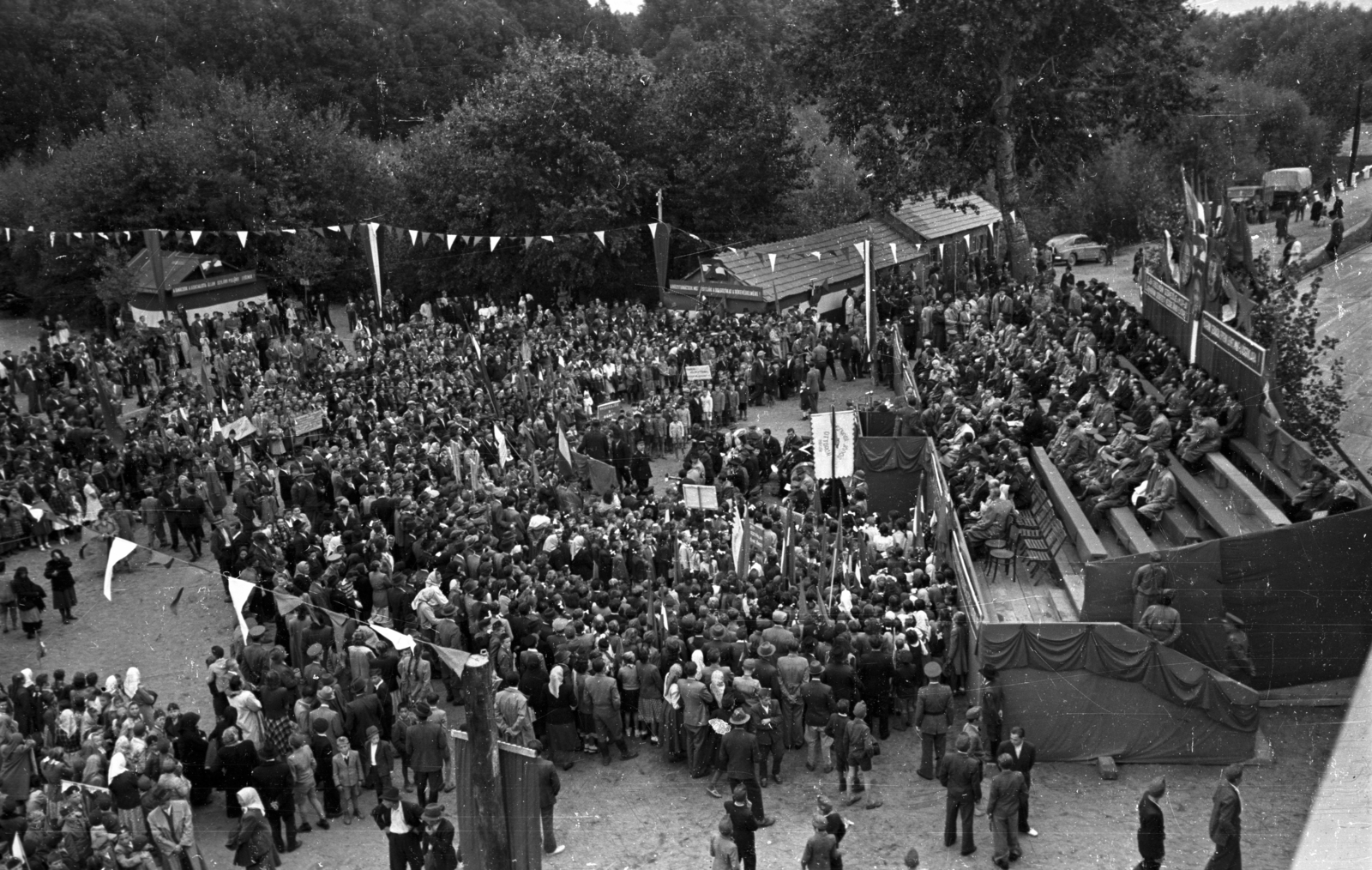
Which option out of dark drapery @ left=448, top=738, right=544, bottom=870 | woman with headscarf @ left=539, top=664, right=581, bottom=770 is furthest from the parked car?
dark drapery @ left=448, top=738, right=544, bottom=870

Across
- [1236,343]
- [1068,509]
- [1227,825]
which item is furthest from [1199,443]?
[1227,825]

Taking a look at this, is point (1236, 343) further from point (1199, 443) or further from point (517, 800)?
point (517, 800)

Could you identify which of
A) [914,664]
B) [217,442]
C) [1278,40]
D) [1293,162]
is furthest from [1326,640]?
[1278,40]

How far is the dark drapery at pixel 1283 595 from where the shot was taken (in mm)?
16328

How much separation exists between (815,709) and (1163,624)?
4.43m

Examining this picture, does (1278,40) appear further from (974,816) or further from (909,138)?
(974,816)

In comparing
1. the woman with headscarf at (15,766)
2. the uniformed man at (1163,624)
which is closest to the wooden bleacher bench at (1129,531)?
the uniformed man at (1163,624)

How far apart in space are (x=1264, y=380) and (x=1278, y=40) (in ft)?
185

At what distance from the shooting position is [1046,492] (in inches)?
866

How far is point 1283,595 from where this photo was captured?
16.4 metres

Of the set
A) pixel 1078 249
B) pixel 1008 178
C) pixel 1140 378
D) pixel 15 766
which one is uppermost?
pixel 1008 178

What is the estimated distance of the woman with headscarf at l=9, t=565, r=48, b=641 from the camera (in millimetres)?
20219

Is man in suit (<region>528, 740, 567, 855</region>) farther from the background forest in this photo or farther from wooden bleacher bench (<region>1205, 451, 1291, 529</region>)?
the background forest

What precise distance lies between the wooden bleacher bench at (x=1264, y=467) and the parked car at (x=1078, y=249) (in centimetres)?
2998
